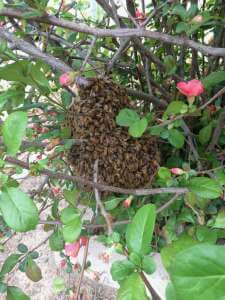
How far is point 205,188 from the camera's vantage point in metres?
0.54

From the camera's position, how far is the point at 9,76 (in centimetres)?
57

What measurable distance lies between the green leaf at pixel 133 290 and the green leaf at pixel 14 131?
0.19 m

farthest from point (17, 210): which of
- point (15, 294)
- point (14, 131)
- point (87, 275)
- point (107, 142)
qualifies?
point (87, 275)

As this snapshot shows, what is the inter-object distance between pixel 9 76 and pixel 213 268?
40 cm

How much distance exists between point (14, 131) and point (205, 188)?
0.90 feet

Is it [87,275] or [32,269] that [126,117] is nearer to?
[32,269]

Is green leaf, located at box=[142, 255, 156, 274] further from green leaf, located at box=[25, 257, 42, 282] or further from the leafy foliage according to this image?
green leaf, located at box=[25, 257, 42, 282]

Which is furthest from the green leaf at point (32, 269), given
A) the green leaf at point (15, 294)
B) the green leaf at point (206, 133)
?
the green leaf at point (206, 133)

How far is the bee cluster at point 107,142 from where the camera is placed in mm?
685

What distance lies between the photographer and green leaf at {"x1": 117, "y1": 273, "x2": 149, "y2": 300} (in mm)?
380

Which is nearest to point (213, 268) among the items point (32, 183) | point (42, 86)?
point (42, 86)

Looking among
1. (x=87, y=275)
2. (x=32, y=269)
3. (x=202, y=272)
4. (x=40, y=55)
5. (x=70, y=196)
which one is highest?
(x=40, y=55)

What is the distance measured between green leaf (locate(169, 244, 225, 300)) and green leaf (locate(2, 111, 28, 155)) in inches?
9.0

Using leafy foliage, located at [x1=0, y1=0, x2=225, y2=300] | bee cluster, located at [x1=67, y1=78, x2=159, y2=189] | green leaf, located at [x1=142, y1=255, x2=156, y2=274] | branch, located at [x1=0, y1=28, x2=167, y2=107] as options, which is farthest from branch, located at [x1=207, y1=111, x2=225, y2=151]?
green leaf, located at [x1=142, y1=255, x2=156, y2=274]
